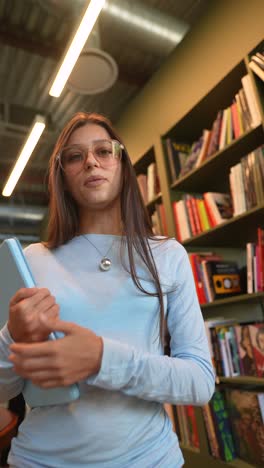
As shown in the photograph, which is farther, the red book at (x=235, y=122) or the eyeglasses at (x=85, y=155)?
the red book at (x=235, y=122)

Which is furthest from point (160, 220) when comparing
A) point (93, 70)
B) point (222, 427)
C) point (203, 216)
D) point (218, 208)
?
point (222, 427)

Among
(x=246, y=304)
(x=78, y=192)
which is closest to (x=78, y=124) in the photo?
(x=78, y=192)

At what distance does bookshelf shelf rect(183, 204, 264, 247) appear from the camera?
196 cm

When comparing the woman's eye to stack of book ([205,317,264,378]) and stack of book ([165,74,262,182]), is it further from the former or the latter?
stack of book ([205,317,264,378])

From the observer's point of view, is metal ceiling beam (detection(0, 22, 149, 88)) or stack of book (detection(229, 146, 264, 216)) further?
metal ceiling beam (detection(0, 22, 149, 88))

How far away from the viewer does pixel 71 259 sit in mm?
859

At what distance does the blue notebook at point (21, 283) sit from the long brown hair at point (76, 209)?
0.23 m

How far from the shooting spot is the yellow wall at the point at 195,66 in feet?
6.93

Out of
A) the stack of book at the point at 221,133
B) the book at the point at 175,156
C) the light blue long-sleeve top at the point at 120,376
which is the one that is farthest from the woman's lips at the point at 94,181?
the book at the point at 175,156

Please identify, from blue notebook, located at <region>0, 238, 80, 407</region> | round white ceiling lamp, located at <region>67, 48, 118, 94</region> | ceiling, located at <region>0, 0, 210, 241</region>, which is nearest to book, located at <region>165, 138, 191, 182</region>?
round white ceiling lamp, located at <region>67, 48, 118, 94</region>

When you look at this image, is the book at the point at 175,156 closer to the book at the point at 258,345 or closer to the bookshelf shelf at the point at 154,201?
the bookshelf shelf at the point at 154,201

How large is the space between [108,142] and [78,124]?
0.12 m

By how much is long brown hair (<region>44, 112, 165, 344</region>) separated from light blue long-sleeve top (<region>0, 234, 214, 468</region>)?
0.27 ft

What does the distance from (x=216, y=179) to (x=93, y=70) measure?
1269 mm
